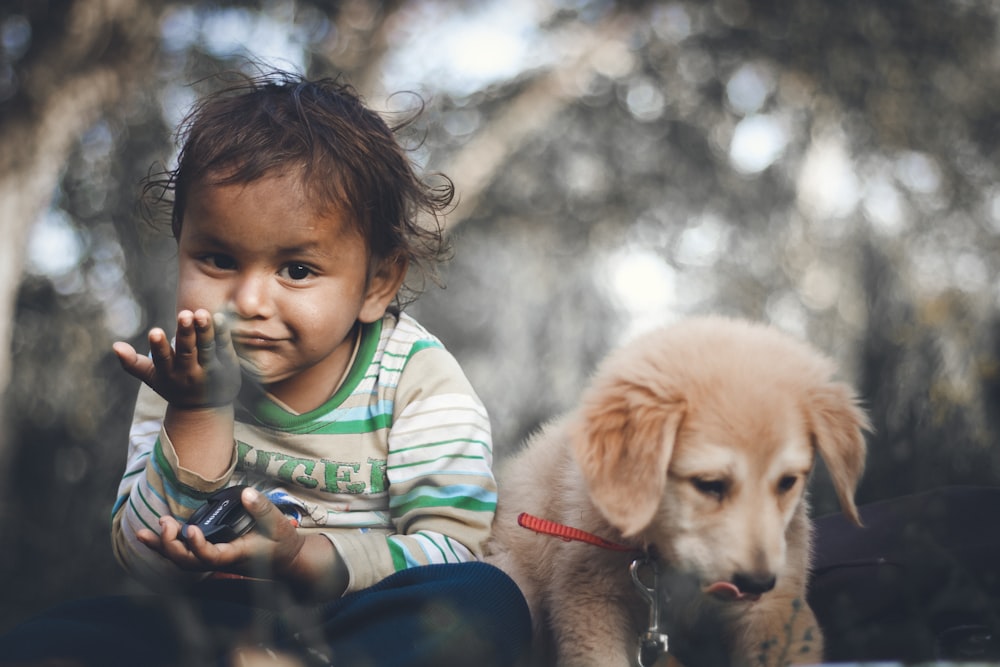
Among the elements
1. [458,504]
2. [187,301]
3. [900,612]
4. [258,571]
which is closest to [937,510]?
[900,612]

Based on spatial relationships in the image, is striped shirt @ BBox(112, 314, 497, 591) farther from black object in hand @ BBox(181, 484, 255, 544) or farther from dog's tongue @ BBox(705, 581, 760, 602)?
dog's tongue @ BBox(705, 581, 760, 602)

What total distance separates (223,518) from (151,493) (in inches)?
12.0

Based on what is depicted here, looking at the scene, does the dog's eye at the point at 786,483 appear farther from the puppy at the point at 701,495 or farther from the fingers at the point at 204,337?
the fingers at the point at 204,337

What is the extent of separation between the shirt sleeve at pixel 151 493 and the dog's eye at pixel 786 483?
4.06 ft

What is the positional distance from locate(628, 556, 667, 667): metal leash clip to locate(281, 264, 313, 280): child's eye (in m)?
1.05

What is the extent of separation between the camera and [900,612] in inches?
88.4

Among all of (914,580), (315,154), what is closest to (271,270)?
(315,154)

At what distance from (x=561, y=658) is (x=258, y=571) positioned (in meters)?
0.74

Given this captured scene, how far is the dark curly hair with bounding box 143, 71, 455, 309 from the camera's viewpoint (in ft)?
8.09

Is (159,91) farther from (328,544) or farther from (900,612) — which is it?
(900,612)

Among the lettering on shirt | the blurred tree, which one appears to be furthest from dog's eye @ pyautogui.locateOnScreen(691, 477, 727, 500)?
the blurred tree

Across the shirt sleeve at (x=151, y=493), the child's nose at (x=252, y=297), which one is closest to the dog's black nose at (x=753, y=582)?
the shirt sleeve at (x=151, y=493)

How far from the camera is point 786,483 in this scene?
7.46ft

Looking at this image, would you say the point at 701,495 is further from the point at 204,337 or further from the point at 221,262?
the point at 221,262
